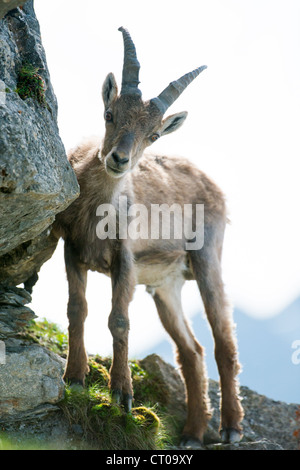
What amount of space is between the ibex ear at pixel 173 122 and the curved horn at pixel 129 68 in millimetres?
677

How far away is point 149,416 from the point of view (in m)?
8.18

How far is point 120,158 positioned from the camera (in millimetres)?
7664

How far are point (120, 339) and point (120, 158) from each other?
252 cm

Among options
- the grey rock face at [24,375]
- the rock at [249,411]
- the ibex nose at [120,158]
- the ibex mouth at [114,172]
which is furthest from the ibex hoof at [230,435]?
the ibex nose at [120,158]

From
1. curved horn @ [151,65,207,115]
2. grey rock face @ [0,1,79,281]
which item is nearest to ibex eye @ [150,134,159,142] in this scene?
curved horn @ [151,65,207,115]

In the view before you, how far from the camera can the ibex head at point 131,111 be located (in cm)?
805

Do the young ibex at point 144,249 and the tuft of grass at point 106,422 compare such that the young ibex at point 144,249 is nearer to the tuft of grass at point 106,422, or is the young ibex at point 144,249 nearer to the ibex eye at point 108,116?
the ibex eye at point 108,116

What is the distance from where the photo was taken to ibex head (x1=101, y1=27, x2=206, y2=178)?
805 centimetres

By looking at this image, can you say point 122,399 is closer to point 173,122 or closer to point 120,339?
point 120,339

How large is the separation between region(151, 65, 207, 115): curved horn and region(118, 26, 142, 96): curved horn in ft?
1.25

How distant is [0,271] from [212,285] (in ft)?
12.6

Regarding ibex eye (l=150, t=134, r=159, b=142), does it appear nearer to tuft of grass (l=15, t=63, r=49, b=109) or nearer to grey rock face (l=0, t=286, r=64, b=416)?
tuft of grass (l=15, t=63, r=49, b=109)

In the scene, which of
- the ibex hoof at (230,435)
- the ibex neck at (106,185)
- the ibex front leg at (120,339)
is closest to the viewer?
the ibex front leg at (120,339)
